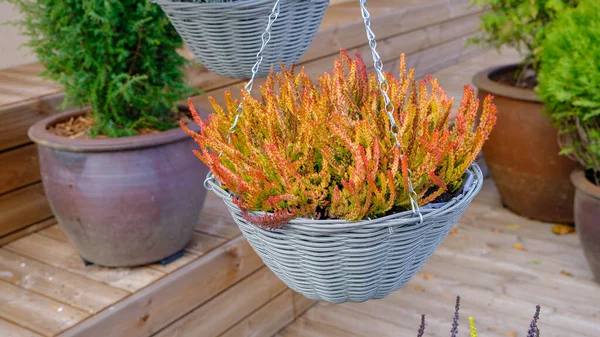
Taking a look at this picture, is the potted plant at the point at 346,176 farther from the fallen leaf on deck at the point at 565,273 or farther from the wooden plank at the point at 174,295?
the fallen leaf on deck at the point at 565,273

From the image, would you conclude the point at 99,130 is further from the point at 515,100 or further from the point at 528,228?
the point at 528,228

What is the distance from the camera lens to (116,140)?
6.40 ft

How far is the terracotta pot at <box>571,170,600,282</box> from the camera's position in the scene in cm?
245

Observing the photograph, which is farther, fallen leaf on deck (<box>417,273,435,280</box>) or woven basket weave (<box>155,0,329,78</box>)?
fallen leaf on deck (<box>417,273,435,280</box>)

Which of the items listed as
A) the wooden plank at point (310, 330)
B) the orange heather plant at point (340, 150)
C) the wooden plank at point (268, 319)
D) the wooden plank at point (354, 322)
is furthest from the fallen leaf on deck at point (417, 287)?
the orange heather plant at point (340, 150)

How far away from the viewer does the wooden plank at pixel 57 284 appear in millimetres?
1916

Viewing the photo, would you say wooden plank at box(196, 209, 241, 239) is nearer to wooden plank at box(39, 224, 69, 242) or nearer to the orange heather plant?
wooden plank at box(39, 224, 69, 242)

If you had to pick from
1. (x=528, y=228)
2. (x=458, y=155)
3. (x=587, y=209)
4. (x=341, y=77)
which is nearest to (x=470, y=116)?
(x=458, y=155)

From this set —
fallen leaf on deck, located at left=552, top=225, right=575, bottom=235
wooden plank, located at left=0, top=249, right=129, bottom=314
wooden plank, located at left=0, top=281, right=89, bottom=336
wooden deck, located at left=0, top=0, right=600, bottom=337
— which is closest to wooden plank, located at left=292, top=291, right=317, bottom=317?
wooden deck, located at left=0, top=0, right=600, bottom=337

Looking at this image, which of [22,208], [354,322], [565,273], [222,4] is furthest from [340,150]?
[565,273]

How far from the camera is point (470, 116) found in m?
1.03

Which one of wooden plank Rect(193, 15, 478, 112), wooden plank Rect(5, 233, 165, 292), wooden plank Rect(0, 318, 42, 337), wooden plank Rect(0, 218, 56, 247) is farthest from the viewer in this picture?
wooden plank Rect(193, 15, 478, 112)

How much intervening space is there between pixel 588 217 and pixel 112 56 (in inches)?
72.0

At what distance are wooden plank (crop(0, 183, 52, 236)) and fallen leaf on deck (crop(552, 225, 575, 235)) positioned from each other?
2.25 meters
